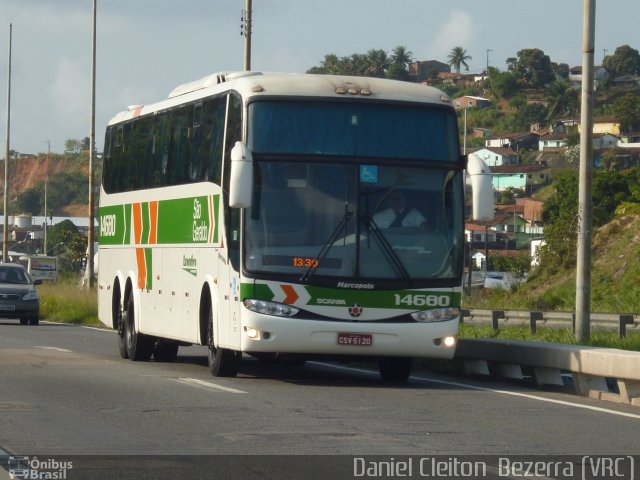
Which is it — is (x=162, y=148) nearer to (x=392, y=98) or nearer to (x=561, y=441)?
(x=392, y=98)

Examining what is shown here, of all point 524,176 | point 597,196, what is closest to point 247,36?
point 597,196

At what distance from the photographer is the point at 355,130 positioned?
1702 centimetres

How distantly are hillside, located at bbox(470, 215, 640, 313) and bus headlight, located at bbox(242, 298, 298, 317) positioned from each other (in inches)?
1030

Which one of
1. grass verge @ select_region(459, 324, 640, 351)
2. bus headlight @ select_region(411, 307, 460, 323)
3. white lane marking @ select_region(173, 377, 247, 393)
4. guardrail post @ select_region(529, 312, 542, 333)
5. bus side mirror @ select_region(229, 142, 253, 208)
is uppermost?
bus side mirror @ select_region(229, 142, 253, 208)

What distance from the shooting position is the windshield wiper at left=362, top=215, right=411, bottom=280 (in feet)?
54.6

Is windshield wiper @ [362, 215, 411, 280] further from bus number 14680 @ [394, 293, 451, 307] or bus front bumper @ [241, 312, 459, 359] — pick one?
bus front bumper @ [241, 312, 459, 359]

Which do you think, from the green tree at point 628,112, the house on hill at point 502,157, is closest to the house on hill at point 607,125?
the green tree at point 628,112

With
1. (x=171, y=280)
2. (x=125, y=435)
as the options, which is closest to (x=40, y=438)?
(x=125, y=435)

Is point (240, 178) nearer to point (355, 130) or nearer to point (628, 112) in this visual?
point (355, 130)

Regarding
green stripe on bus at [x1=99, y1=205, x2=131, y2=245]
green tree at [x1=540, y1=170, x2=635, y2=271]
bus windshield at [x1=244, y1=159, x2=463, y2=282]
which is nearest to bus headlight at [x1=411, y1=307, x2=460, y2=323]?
bus windshield at [x1=244, y1=159, x2=463, y2=282]

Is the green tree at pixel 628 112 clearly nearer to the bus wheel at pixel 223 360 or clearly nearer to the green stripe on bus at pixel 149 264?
the green stripe on bus at pixel 149 264

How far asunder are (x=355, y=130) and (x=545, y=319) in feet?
55.8

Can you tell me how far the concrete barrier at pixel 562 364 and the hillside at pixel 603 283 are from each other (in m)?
23.0
